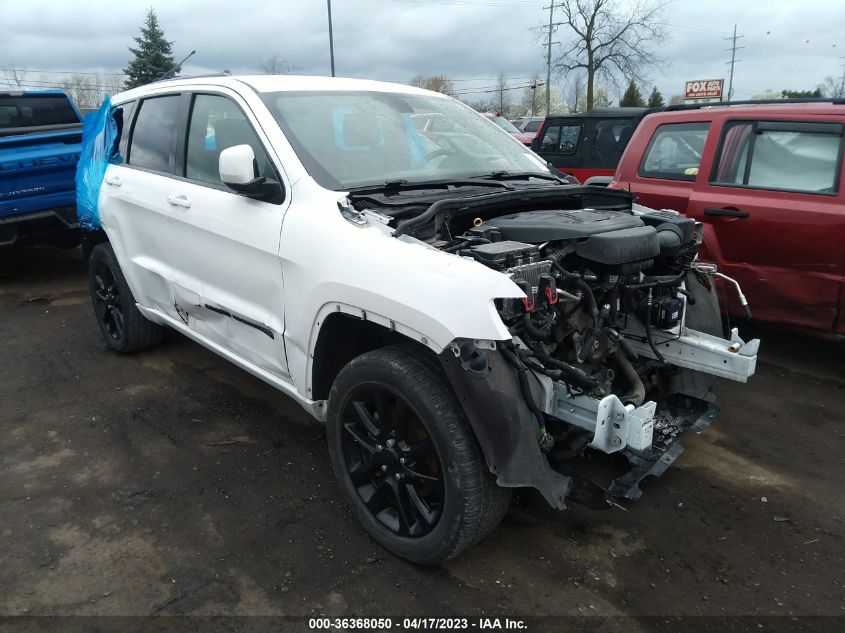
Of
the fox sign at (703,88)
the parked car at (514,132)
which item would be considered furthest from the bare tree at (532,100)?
the parked car at (514,132)

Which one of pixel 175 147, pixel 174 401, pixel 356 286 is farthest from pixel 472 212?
pixel 174 401

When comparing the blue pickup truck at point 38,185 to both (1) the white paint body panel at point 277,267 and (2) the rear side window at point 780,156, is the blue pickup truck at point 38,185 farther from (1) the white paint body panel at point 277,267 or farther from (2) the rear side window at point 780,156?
(2) the rear side window at point 780,156

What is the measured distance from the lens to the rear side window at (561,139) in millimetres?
10484

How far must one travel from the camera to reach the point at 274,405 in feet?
14.3

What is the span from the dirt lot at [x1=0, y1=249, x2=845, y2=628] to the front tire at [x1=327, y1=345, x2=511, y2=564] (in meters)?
0.19

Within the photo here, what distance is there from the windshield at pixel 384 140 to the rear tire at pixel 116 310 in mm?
2228

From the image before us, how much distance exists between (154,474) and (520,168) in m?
2.68

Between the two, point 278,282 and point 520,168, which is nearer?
point 278,282

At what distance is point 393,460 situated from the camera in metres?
2.78

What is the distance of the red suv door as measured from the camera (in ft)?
14.6

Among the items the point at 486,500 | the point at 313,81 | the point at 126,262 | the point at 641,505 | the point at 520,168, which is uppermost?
the point at 313,81

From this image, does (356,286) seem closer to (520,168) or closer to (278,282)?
(278,282)

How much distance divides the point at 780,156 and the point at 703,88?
5073 centimetres

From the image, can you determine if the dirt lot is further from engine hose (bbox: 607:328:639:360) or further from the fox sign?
the fox sign
